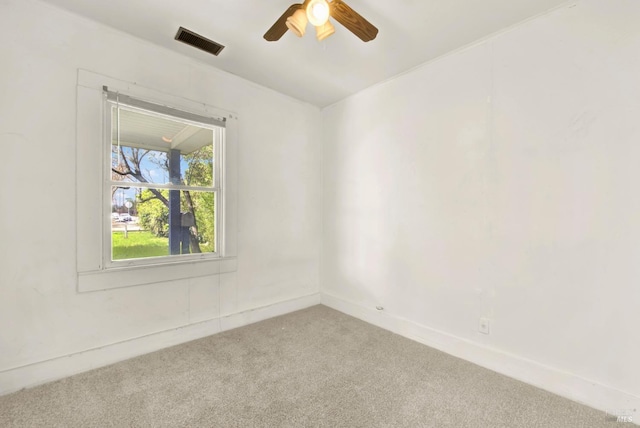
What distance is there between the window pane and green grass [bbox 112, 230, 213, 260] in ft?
1.49

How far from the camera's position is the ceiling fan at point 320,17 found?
1520 millimetres

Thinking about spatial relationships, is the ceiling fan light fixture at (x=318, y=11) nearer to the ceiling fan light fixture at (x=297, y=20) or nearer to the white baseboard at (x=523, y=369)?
the ceiling fan light fixture at (x=297, y=20)

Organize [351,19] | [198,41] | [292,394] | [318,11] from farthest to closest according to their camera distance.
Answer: [198,41] < [292,394] < [351,19] < [318,11]

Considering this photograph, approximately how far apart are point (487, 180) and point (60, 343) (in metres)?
3.37


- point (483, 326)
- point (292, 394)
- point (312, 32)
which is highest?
point (312, 32)

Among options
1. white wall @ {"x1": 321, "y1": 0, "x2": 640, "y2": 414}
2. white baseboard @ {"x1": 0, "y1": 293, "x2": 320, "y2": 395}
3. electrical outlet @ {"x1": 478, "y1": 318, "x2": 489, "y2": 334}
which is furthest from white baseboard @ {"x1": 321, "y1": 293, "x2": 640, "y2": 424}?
white baseboard @ {"x1": 0, "y1": 293, "x2": 320, "y2": 395}

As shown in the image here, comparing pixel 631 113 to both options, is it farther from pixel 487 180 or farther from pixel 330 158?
pixel 330 158

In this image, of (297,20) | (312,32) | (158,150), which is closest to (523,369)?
(297,20)

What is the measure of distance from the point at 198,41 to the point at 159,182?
122 cm

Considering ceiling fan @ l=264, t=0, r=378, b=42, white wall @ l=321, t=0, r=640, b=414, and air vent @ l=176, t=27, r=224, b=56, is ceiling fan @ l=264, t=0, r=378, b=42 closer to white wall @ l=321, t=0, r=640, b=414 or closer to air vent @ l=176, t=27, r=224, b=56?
air vent @ l=176, t=27, r=224, b=56

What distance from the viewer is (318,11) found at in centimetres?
152

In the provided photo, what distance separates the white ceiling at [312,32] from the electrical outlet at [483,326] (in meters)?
2.22

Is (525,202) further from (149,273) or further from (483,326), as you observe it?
(149,273)

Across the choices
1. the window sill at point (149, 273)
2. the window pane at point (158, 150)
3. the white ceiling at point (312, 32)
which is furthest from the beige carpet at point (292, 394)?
the white ceiling at point (312, 32)
